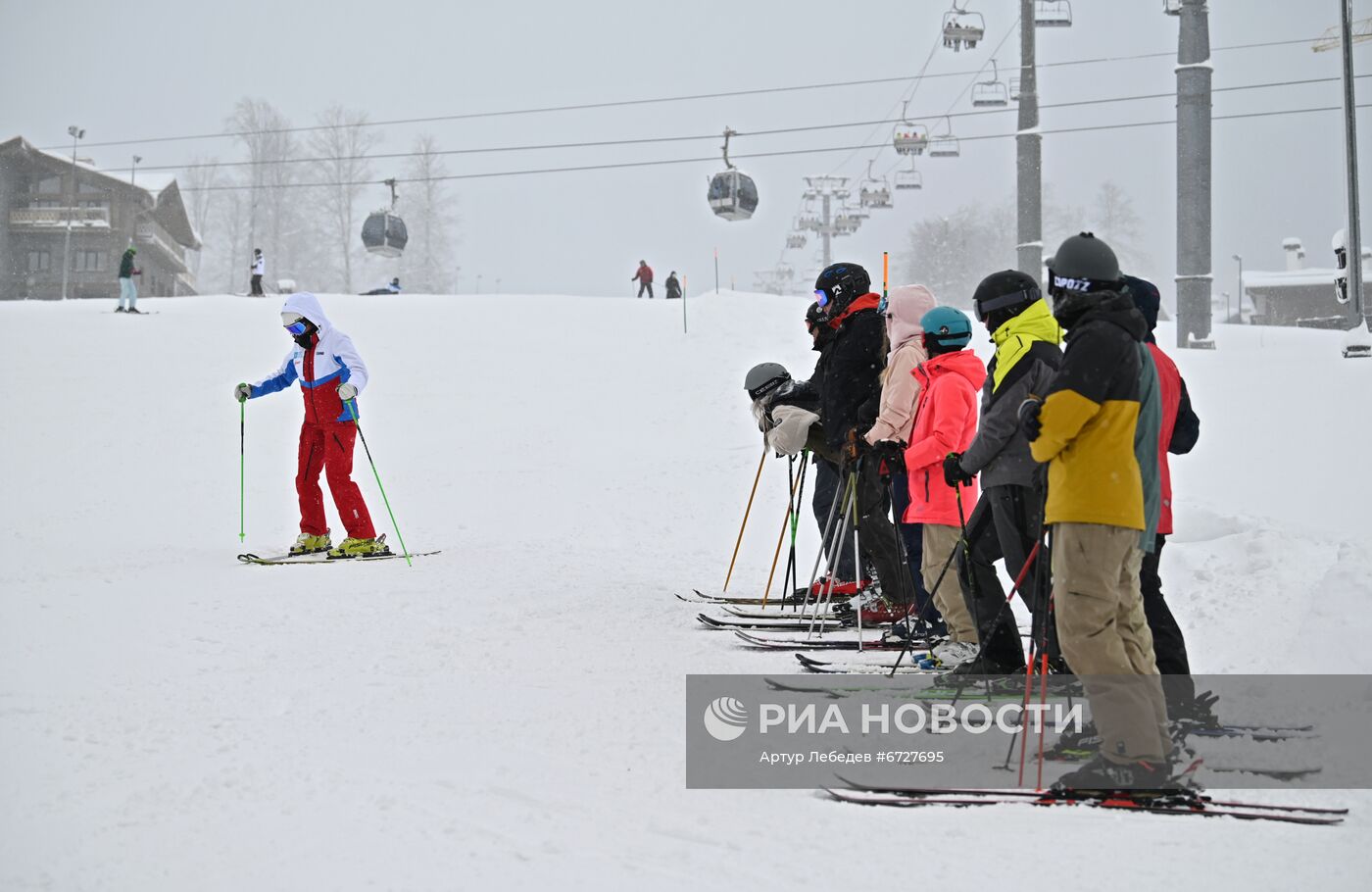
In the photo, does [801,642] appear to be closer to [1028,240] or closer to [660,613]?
[660,613]

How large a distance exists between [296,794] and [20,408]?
1339 centimetres

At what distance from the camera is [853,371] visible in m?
5.90

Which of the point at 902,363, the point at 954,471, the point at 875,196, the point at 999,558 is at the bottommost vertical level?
the point at 999,558

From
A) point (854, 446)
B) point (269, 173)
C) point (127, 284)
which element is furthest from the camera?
point (269, 173)

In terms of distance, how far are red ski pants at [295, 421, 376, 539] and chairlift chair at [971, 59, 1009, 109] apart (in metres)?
18.6

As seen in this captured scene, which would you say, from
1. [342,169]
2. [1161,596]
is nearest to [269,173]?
[342,169]

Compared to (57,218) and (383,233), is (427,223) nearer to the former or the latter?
(57,218)

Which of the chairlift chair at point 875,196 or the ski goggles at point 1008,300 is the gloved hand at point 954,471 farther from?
the chairlift chair at point 875,196

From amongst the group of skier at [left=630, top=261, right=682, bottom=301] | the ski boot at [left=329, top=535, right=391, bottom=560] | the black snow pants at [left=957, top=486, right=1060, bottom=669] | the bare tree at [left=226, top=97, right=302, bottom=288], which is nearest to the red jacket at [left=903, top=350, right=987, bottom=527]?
the black snow pants at [left=957, top=486, right=1060, bottom=669]

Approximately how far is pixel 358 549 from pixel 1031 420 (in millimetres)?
5833

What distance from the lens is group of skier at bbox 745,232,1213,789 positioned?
136 inches

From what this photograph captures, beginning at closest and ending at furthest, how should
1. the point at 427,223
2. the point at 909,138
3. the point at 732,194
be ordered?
the point at 732,194 → the point at 909,138 → the point at 427,223

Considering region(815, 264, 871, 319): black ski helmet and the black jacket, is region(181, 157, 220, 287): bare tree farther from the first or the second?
the black jacket

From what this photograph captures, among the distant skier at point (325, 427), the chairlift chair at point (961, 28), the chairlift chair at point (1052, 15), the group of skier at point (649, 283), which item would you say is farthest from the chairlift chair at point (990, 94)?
the distant skier at point (325, 427)
